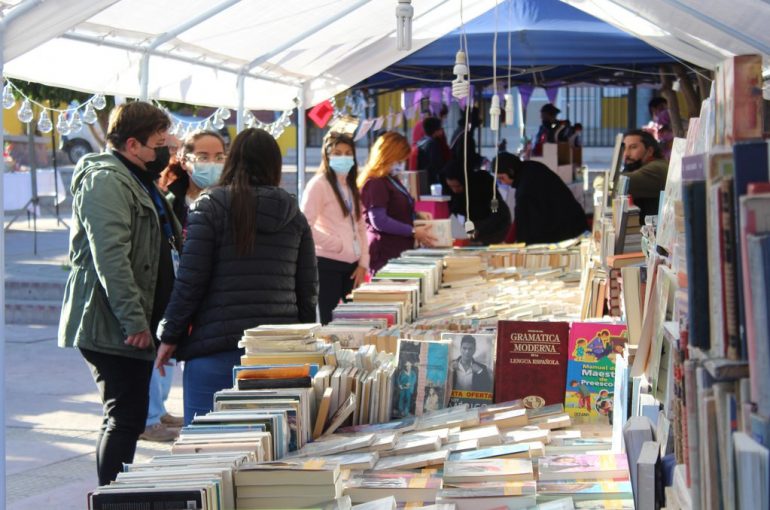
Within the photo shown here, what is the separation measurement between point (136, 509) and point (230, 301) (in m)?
1.90

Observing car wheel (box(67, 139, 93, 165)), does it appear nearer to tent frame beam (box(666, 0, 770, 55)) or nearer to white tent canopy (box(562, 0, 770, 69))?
white tent canopy (box(562, 0, 770, 69))

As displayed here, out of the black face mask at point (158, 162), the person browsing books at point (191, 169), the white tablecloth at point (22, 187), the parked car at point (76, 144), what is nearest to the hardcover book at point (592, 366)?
the black face mask at point (158, 162)

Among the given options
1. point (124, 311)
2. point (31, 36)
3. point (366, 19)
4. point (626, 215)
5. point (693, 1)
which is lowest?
point (124, 311)

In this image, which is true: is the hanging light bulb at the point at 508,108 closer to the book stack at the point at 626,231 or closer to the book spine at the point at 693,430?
the book stack at the point at 626,231

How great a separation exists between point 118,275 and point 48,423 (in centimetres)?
310

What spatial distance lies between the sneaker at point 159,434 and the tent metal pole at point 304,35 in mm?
2864

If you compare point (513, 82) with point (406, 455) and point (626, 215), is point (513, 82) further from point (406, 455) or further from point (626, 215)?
point (406, 455)

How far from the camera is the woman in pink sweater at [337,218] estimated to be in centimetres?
671

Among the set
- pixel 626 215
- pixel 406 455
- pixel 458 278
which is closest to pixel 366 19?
pixel 458 278

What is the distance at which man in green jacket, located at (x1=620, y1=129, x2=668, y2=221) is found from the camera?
6.63 m

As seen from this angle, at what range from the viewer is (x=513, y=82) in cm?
1428

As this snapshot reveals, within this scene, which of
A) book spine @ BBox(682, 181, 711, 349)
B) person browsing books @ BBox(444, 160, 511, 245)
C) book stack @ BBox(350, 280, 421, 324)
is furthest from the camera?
person browsing books @ BBox(444, 160, 511, 245)

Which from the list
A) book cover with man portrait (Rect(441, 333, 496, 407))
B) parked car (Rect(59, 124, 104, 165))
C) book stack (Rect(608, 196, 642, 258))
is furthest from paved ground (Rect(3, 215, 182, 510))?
parked car (Rect(59, 124, 104, 165))

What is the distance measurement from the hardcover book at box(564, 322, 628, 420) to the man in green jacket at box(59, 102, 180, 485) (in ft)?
5.29
